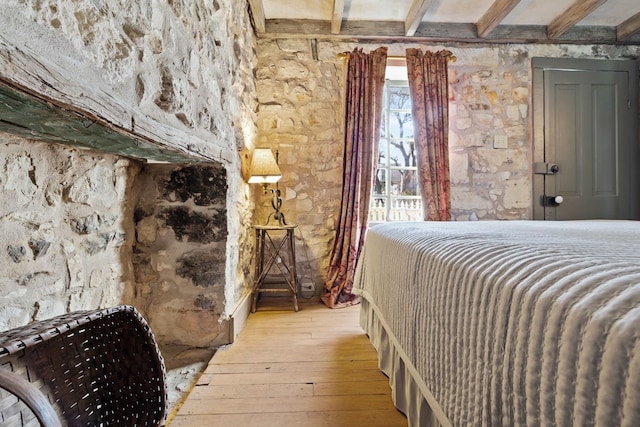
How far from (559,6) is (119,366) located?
4043 mm

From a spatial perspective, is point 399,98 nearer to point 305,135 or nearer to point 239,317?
point 305,135

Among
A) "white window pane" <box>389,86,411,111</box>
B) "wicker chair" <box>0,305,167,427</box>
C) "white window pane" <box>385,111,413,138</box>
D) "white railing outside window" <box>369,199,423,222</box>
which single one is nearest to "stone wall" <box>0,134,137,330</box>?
"wicker chair" <box>0,305,167,427</box>

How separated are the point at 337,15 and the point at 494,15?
1.39 meters

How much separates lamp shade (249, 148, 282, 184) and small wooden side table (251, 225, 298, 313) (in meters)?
0.40

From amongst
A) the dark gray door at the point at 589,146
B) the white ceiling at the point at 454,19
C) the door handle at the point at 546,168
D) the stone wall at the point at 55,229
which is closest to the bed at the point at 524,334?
the stone wall at the point at 55,229

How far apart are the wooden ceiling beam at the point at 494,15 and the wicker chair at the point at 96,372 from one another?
3378mm

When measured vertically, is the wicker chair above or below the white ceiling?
below

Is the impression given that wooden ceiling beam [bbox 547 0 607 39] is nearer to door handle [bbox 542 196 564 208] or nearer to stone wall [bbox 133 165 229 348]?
door handle [bbox 542 196 564 208]

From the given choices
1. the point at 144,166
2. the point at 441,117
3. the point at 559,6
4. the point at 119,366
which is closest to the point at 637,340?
the point at 119,366

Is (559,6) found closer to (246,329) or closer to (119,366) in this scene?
(246,329)

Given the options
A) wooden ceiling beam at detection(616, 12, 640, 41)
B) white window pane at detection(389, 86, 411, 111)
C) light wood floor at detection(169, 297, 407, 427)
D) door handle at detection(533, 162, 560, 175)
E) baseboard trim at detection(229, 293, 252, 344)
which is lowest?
light wood floor at detection(169, 297, 407, 427)

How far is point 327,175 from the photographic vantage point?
3184 mm

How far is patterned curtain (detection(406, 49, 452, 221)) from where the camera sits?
3.10 metres

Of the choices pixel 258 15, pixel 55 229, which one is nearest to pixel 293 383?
pixel 55 229
